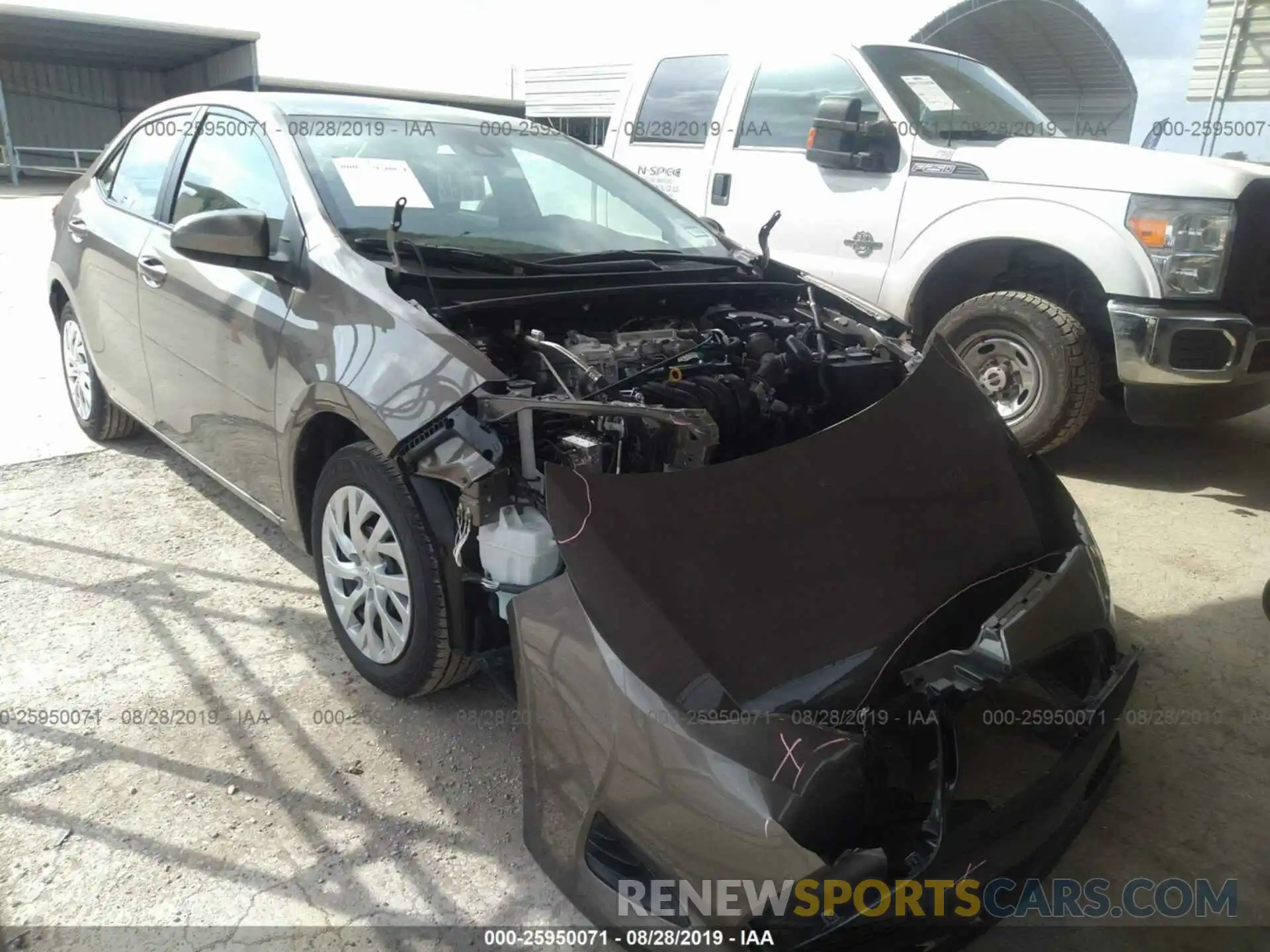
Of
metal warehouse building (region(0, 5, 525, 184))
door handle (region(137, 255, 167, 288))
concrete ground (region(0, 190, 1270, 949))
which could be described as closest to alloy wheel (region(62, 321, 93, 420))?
concrete ground (region(0, 190, 1270, 949))

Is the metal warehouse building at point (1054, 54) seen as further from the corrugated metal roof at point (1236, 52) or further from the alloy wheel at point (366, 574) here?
the alloy wheel at point (366, 574)

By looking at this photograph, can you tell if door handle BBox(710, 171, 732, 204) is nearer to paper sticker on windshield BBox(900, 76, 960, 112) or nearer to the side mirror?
paper sticker on windshield BBox(900, 76, 960, 112)

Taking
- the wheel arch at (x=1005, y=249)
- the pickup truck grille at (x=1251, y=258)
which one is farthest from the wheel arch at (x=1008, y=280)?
the pickup truck grille at (x=1251, y=258)

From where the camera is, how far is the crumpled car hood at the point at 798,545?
5.93ft

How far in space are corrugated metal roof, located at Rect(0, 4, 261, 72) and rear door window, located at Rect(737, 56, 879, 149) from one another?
859 inches

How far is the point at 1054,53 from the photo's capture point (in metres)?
19.0

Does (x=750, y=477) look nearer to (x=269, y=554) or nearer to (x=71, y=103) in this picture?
(x=269, y=554)

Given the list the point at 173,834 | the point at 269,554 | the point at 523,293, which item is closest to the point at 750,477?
the point at 523,293

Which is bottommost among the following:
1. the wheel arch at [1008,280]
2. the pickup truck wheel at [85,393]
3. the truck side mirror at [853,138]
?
the pickup truck wheel at [85,393]

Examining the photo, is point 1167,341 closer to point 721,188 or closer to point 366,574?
point 721,188

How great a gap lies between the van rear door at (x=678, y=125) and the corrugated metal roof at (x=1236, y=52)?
13.8 m

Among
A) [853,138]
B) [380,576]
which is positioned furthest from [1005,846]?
[853,138]

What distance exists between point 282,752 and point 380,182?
1.82 m

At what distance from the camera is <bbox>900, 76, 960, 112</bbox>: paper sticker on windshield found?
5016 millimetres
